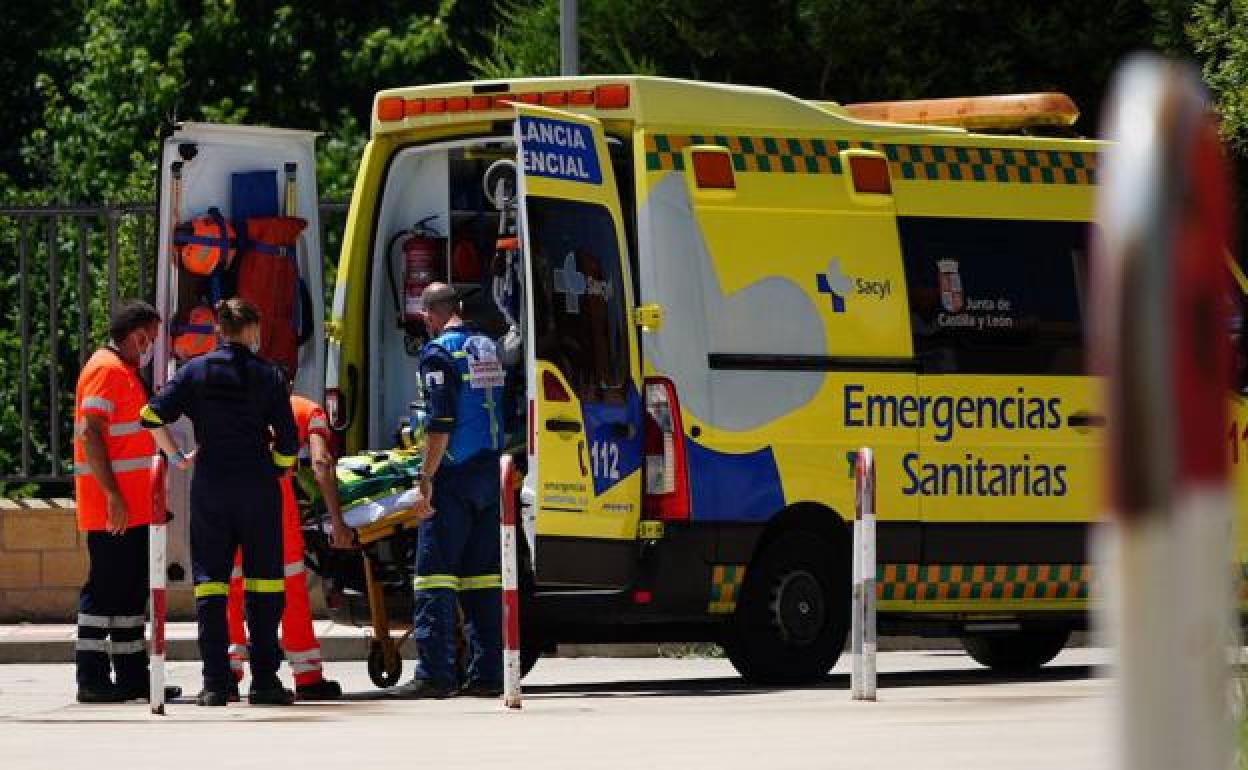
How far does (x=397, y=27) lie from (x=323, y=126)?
67.7 inches

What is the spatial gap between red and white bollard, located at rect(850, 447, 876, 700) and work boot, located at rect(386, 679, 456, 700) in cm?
175

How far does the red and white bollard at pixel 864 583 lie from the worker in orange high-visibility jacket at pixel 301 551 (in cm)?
217

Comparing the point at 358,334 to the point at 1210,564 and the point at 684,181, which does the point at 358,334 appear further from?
the point at 1210,564

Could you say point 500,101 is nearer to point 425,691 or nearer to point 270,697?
point 425,691

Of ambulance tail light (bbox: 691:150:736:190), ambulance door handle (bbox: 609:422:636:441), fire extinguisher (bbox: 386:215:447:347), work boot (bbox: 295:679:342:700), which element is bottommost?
work boot (bbox: 295:679:342:700)

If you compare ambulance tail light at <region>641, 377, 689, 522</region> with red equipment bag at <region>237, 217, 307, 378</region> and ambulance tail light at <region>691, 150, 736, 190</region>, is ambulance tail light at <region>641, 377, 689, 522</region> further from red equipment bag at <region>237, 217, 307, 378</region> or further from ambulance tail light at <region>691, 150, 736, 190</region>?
red equipment bag at <region>237, 217, 307, 378</region>

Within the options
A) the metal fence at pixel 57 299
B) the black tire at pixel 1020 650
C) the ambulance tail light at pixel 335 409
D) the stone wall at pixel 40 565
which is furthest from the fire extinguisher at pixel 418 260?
the stone wall at pixel 40 565

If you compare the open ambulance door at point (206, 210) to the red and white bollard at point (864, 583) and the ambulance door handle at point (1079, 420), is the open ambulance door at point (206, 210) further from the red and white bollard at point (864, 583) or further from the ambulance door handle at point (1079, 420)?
the ambulance door handle at point (1079, 420)

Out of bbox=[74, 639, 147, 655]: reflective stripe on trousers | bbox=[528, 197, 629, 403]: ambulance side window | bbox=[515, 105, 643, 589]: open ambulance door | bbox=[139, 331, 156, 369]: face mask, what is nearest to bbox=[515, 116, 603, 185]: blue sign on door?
bbox=[515, 105, 643, 589]: open ambulance door

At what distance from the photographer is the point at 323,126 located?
1172 inches

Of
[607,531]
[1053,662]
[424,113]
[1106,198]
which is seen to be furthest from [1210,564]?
[1053,662]

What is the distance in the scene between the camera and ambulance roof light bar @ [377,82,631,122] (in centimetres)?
1123

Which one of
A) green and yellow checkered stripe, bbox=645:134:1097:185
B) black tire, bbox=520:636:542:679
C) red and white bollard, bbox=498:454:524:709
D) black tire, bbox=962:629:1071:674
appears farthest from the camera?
black tire, bbox=962:629:1071:674

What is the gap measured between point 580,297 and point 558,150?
0.60 meters
